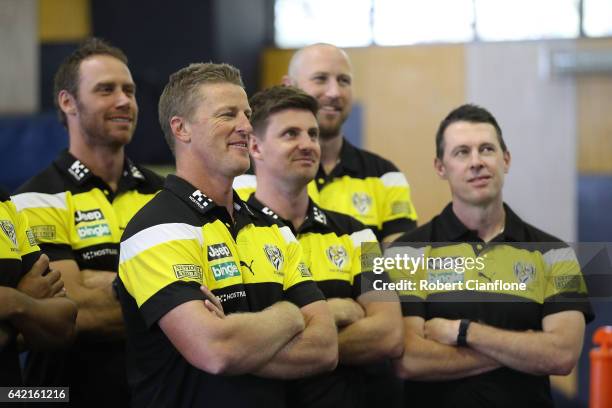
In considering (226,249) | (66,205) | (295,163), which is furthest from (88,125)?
(226,249)

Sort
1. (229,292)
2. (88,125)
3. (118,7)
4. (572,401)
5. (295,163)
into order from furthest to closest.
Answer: (118,7) < (572,401) < (88,125) < (295,163) < (229,292)

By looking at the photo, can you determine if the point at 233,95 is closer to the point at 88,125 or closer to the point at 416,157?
the point at 88,125

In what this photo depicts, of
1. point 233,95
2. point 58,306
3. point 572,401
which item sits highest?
point 233,95

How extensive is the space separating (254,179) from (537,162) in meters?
5.91

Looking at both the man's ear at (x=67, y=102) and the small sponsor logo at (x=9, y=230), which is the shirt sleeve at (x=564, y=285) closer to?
the small sponsor logo at (x=9, y=230)

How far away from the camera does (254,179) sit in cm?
373

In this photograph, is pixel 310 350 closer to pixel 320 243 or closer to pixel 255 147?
pixel 320 243

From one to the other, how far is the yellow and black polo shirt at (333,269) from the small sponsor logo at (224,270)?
1.21 feet

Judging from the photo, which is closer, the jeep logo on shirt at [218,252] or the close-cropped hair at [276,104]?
the jeep logo on shirt at [218,252]

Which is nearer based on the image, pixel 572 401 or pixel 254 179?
pixel 254 179

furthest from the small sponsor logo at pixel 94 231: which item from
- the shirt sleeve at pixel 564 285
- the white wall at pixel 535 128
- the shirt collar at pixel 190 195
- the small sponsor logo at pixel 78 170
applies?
the white wall at pixel 535 128

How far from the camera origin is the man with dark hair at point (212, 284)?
8.30 feet

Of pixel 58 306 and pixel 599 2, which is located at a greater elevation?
pixel 599 2

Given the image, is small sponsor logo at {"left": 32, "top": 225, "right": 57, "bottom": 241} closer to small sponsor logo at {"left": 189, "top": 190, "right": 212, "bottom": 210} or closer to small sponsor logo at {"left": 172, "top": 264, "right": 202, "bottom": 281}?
small sponsor logo at {"left": 189, "top": 190, "right": 212, "bottom": 210}
